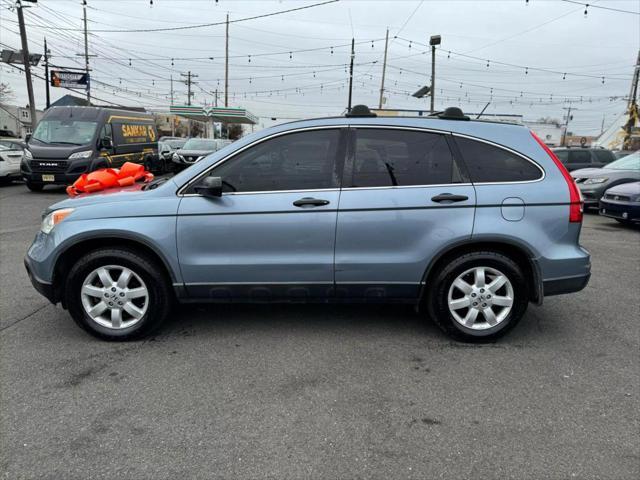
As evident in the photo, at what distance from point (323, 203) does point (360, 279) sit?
66 centimetres

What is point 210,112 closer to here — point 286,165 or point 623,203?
point 623,203

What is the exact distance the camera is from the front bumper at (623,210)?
30.2 feet

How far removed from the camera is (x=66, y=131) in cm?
1388

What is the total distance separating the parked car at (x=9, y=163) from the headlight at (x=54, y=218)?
45.3 ft

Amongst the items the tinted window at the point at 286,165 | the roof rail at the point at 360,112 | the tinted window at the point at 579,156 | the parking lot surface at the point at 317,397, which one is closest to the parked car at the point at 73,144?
the parking lot surface at the point at 317,397

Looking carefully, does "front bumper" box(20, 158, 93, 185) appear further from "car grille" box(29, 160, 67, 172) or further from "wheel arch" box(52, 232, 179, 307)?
"wheel arch" box(52, 232, 179, 307)

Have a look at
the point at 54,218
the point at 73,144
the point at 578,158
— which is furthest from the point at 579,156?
the point at 54,218

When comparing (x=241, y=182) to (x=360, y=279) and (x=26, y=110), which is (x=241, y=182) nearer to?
(x=360, y=279)

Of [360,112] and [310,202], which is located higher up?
[360,112]

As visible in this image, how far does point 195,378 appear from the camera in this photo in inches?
127

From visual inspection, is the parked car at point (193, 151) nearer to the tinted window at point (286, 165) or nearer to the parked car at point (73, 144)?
the parked car at point (73, 144)

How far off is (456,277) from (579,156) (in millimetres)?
15440

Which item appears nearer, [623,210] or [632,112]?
[623,210]

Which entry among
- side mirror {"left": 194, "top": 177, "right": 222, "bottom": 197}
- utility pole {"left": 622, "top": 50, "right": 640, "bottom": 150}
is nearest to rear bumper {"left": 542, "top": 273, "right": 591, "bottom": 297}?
side mirror {"left": 194, "top": 177, "right": 222, "bottom": 197}
